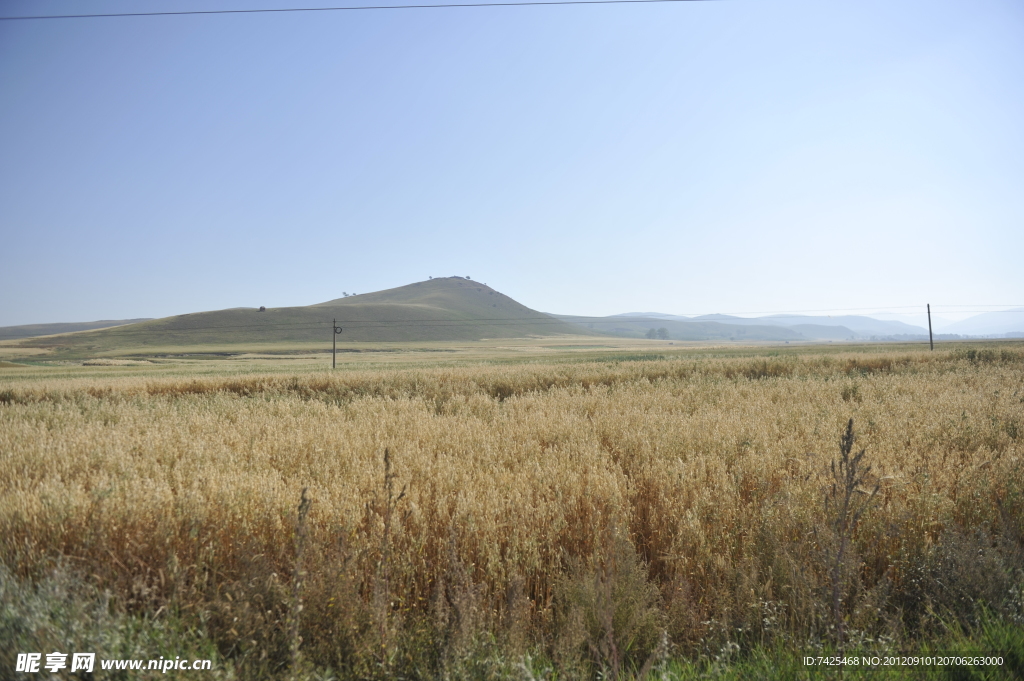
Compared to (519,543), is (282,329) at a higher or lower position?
higher

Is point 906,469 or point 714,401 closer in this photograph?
point 906,469

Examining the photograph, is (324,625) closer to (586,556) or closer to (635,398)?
(586,556)

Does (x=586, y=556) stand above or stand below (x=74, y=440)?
below

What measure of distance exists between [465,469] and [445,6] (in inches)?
587

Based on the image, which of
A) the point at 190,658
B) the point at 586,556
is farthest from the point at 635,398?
the point at 190,658

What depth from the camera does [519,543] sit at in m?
3.93

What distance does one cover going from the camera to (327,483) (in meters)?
5.12

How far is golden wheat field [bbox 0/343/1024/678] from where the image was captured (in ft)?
9.45

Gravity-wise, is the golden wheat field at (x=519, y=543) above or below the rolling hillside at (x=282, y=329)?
below

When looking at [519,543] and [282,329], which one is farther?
[282,329]

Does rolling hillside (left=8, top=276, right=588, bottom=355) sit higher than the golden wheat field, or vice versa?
rolling hillside (left=8, top=276, right=588, bottom=355)

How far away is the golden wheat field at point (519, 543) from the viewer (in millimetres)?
2879

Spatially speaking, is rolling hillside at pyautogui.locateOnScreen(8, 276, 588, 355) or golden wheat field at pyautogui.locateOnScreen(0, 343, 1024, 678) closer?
golden wheat field at pyautogui.locateOnScreen(0, 343, 1024, 678)

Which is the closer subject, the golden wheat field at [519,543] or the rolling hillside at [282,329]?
the golden wheat field at [519,543]
